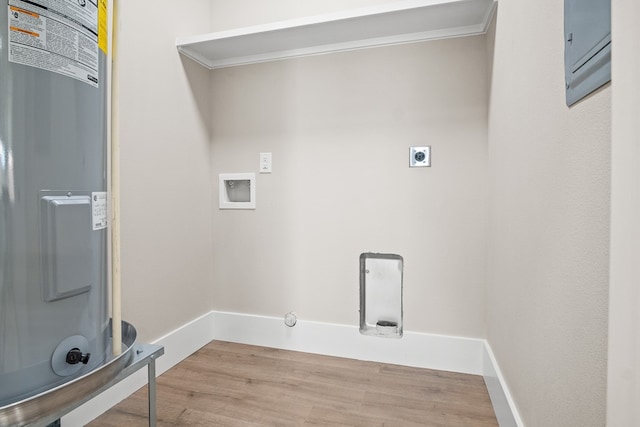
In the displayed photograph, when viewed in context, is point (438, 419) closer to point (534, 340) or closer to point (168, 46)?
point (534, 340)

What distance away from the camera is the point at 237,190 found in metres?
2.12

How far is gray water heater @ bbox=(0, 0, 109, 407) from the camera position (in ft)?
1.76

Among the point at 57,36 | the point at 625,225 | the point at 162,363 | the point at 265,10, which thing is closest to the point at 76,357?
the point at 57,36

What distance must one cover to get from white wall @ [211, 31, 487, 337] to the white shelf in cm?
6

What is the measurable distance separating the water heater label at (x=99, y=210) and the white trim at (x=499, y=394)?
130 cm

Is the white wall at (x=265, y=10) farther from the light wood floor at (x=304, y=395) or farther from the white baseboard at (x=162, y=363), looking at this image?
the light wood floor at (x=304, y=395)

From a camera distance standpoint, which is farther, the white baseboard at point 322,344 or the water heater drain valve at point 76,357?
the white baseboard at point 322,344

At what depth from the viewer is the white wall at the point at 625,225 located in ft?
1.37

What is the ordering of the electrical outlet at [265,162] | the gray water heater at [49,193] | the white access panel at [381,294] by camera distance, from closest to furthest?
the gray water heater at [49,193]
the white access panel at [381,294]
the electrical outlet at [265,162]

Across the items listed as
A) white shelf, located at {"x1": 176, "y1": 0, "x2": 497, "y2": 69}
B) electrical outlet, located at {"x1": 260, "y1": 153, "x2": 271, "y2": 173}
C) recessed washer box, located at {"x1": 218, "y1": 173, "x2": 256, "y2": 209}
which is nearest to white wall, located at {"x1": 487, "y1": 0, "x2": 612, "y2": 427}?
white shelf, located at {"x1": 176, "y1": 0, "x2": 497, "y2": 69}

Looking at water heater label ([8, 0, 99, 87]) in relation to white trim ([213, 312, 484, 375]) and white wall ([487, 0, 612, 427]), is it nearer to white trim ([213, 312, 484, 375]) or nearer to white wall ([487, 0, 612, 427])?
white wall ([487, 0, 612, 427])

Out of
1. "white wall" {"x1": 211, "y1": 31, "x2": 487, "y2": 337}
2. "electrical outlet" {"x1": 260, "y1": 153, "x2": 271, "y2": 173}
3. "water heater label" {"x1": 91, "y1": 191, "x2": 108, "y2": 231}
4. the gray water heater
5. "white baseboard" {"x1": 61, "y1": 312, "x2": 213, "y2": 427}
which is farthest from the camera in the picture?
"electrical outlet" {"x1": 260, "y1": 153, "x2": 271, "y2": 173}

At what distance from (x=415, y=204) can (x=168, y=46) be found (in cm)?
155

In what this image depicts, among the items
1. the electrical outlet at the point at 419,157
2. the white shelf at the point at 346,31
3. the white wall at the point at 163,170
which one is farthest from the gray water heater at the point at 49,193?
the electrical outlet at the point at 419,157
